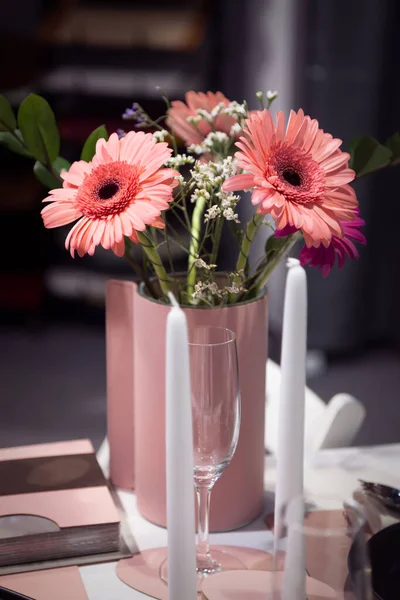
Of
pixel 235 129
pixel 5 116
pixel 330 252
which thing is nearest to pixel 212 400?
pixel 330 252

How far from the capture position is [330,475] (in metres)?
1.10

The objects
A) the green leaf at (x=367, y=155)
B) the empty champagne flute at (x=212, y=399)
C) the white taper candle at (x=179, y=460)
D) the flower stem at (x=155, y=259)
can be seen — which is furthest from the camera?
the green leaf at (x=367, y=155)

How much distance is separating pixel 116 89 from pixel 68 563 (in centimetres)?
279

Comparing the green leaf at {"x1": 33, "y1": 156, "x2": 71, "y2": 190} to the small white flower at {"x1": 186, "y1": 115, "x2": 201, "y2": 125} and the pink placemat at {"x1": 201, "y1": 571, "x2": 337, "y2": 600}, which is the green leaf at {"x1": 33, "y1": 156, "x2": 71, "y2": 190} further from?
the pink placemat at {"x1": 201, "y1": 571, "x2": 337, "y2": 600}

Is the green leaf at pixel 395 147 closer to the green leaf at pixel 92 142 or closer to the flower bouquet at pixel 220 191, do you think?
the flower bouquet at pixel 220 191

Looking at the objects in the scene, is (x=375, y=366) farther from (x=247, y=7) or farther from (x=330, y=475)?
(x=330, y=475)

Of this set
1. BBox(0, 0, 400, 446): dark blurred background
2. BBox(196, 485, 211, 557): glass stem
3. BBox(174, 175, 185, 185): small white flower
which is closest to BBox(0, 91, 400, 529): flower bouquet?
BBox(174, 175, 185, 185): small white flower

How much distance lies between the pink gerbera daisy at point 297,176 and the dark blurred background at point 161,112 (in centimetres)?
189

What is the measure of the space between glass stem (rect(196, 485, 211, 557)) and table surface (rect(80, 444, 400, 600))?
7cm

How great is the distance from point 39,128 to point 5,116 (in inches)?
1.6

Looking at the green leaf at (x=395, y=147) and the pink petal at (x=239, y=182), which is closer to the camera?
the pink petal at (x=239, y=182)

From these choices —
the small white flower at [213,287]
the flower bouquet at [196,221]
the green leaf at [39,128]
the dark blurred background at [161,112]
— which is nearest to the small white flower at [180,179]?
the flower bouquet at [196,221]

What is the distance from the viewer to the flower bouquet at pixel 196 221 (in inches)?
31.3

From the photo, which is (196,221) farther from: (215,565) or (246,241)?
(215,565)
